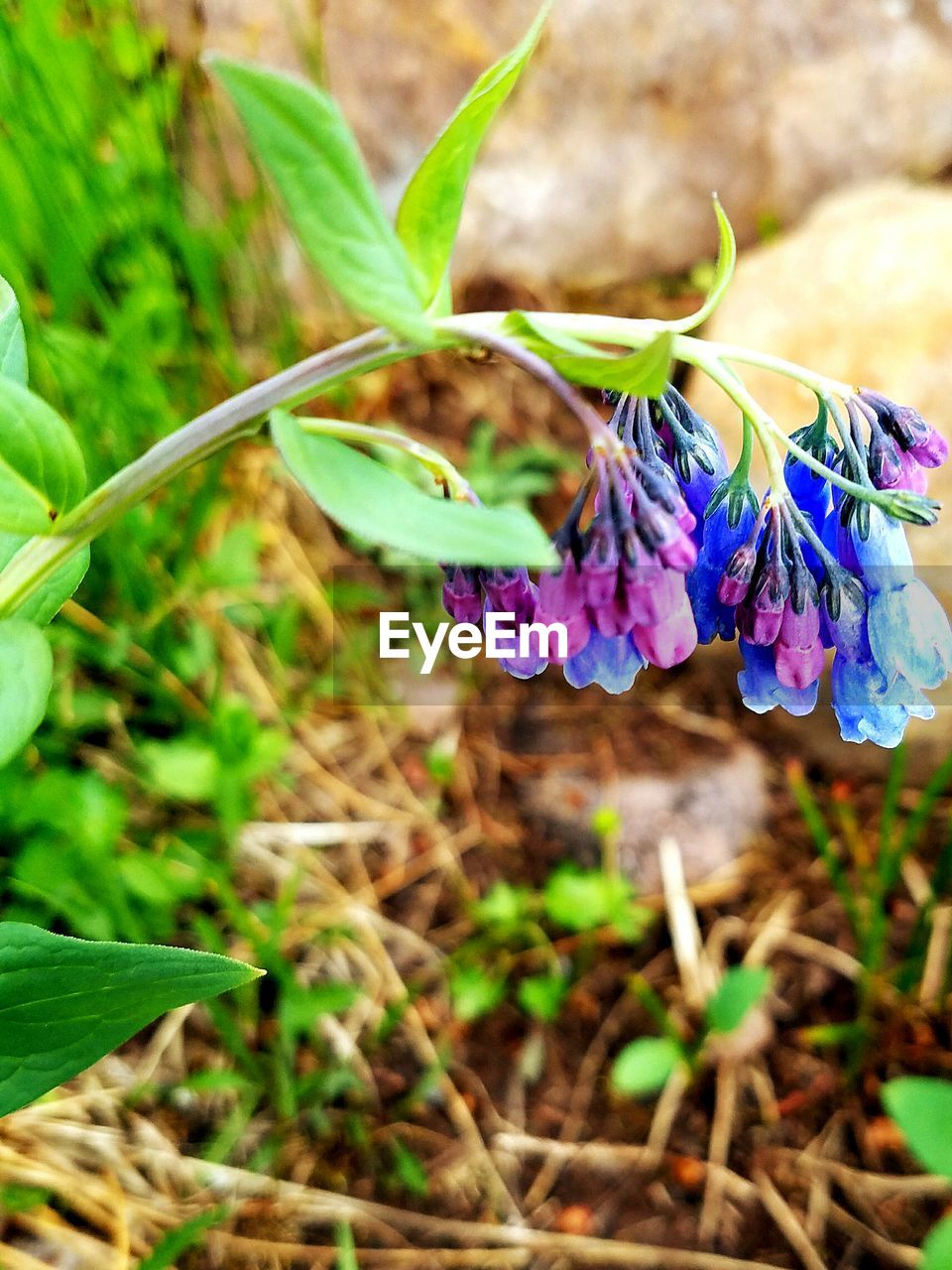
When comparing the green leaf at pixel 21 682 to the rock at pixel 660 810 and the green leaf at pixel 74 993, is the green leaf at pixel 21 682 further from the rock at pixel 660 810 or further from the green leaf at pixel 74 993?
the rock at pixel 660 810

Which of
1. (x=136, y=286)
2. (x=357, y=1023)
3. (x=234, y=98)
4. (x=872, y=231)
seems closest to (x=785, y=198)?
(x=872, y=231)

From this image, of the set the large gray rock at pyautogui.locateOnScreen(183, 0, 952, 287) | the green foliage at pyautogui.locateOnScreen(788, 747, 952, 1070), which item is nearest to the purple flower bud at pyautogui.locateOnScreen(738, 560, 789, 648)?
the green foliage at pyautogui.locateOnScreen(788, 747, 952, 1070)

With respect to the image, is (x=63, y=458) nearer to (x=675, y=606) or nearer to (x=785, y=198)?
(x=675, y=606)

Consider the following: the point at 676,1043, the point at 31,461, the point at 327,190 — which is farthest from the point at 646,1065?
the point at 327,190

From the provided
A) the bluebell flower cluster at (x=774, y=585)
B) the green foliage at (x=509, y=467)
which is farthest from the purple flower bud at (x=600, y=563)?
the green foliage at (x=509, y=467)

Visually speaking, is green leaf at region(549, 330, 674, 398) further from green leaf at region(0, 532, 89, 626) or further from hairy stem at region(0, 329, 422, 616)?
green leaf at region(0, 532, 89, 626)

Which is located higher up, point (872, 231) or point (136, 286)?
point (872, 231)
